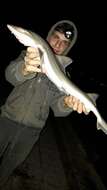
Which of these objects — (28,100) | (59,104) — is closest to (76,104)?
(59,104)

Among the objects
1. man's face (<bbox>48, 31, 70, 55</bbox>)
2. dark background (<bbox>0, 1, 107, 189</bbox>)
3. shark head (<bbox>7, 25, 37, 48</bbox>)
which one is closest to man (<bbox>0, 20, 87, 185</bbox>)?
man's face (<bbox>48, 31, 70, 55</bbox>)

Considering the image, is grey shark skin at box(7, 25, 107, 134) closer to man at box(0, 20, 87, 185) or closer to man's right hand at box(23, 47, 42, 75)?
man's right hand at box(23, 47, 42, 75)

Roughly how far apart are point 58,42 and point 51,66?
833 mm

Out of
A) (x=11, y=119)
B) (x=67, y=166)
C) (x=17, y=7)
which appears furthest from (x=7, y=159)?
(x=17, y=7)

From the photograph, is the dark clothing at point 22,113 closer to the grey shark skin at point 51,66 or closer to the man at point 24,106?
the man at point 24,106

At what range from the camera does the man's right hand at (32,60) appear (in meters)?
3.45

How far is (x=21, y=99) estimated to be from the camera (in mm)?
4051

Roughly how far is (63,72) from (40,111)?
2.37 feet

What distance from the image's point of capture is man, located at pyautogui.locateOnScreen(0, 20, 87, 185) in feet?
13.0

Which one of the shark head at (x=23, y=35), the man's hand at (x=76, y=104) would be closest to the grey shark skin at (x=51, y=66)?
the shark head at (x=23, y=35)

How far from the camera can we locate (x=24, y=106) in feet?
13.3

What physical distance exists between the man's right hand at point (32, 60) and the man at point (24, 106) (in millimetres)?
202

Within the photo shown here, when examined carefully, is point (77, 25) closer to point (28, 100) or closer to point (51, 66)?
point (28, 100)

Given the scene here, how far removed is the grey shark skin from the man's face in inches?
28.0
